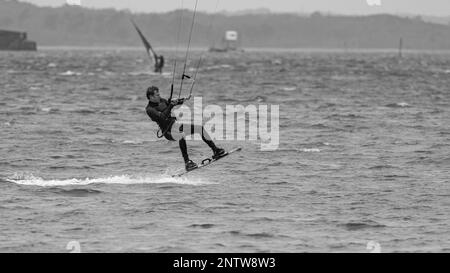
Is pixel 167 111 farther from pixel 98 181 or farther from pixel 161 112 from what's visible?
pixel 98 181

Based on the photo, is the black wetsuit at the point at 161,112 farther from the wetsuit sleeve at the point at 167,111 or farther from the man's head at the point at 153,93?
the man's head at the point at 153,93

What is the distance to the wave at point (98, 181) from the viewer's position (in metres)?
22.9

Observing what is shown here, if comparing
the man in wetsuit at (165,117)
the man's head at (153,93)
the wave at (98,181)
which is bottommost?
the wave at (98,181)

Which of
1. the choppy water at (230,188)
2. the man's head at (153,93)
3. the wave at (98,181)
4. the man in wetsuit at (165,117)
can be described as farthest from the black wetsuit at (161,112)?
the wave at (98,181)

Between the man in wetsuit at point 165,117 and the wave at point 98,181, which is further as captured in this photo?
the wave at point 98,181

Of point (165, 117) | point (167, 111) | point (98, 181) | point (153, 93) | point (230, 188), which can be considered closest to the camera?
point (153, 93)

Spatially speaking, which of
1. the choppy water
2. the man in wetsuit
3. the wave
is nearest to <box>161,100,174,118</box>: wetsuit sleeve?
the man in wetsuit

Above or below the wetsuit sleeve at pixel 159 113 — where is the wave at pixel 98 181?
below

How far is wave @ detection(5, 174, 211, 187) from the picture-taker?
75.2 ft

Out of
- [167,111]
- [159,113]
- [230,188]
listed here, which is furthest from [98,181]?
[230,188]

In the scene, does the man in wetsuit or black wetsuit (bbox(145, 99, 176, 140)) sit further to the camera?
black wetsuit (bbox(145, 99, 176, 140))

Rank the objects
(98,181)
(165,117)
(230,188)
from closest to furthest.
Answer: (165,117), (230,188), (98,181)

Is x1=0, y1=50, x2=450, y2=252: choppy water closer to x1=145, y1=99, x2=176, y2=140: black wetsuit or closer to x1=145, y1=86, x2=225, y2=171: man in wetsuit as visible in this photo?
x1=145, y1=86, x2=225, y2=171: man in wetsuit

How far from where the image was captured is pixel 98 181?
23.3 m
